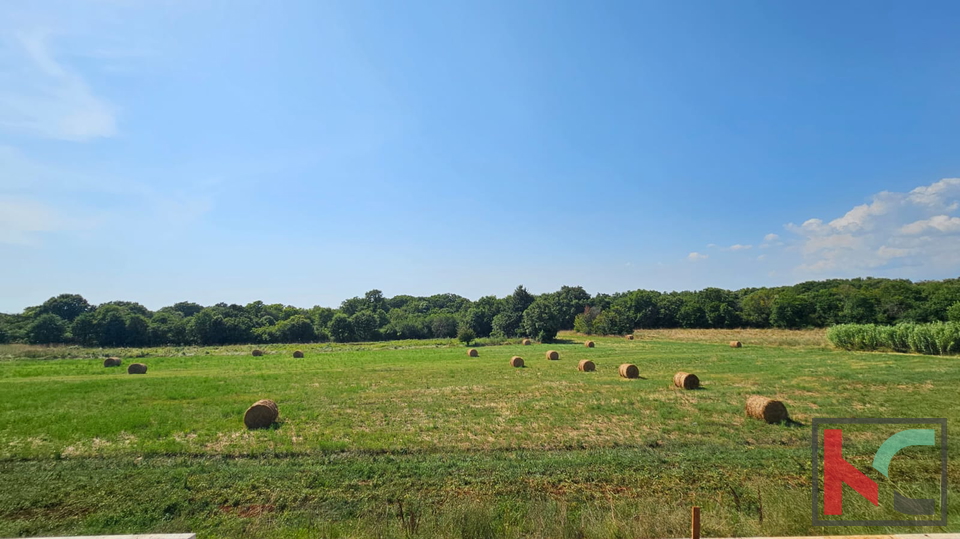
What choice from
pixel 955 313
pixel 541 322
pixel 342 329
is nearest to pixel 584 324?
pixel 541 322

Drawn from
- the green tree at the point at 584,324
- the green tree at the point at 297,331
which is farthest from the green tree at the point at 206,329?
the green tree at the point at 584,324

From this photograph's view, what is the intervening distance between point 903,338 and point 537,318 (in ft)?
171

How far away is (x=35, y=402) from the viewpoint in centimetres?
1911

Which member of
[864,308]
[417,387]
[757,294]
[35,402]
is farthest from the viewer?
[757,294]

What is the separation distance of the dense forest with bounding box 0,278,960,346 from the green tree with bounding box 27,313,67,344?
0.15 metres

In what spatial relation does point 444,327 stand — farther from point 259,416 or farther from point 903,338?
point 259,416

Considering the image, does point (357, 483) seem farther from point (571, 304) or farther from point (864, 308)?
point (571, 304)

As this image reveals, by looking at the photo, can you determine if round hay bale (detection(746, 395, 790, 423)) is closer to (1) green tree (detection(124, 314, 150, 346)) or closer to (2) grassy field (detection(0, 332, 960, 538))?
→ (2) grassy field (detection(0, 332, 960, 538))

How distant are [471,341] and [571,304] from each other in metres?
47.4

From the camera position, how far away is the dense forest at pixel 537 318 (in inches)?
3076

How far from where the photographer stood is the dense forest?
78.1 m

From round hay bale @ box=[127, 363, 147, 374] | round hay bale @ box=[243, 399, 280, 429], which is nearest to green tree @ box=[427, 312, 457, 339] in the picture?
round hay bale @ box=[127, 363, 147, 374]

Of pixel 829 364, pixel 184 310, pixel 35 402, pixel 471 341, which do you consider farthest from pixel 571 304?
pixel 184 310

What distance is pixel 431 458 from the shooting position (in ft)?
36.9
